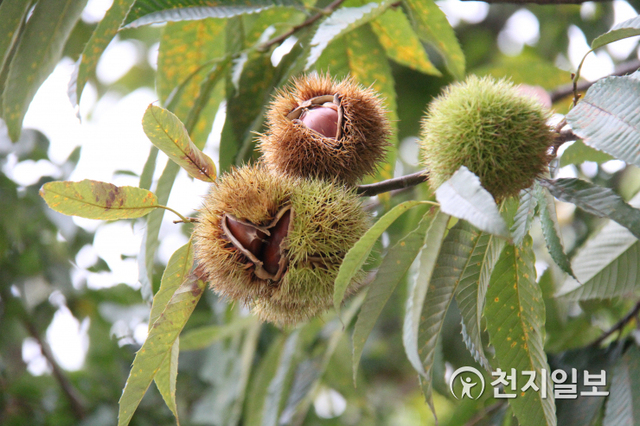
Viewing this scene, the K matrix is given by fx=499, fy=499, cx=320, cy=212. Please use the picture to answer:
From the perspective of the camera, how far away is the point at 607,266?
1410 mm

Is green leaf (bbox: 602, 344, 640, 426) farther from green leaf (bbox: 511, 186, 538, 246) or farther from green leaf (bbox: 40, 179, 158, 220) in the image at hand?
green leaf (bbox: 40, 179, 158, 220)

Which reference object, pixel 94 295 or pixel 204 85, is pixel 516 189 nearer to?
pixel 204 85

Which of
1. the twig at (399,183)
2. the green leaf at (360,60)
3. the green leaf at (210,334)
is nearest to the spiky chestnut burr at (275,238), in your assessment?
the twig at (399,183)

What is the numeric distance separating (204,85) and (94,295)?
1750 mm

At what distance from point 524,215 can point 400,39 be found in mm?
877

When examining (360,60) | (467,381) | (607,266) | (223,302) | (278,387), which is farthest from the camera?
(223,302)

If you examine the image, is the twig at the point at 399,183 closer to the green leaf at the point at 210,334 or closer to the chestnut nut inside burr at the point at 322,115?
the chestnut nut inside burr at the point at 322,115

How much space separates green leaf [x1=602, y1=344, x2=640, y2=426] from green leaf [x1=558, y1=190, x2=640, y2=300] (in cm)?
19

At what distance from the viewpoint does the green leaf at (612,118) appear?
0.76m

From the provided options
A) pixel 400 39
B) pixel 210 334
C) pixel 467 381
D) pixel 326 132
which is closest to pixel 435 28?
pixel 400 39

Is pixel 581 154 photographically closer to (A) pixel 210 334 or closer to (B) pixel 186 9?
(B) pixel 186 9

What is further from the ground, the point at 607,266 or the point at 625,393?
the point at 607,266

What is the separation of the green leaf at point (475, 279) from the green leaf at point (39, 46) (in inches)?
43.5

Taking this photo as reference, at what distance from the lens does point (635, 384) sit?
1.33 m
